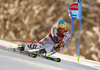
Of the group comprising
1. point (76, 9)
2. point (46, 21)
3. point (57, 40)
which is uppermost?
point (76, 9)

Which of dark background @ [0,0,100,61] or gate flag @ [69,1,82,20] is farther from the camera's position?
dark background @ [0,0,100,61]

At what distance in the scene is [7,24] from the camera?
8.59 meters

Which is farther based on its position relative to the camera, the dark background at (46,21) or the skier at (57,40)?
the dark background at (46,21)

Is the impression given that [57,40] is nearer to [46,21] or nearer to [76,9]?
[76,9]

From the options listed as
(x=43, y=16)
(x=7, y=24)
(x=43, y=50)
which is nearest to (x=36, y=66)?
(x=43, y=50)

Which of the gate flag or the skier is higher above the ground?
the gate flag

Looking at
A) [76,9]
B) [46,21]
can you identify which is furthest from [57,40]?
[46,21]

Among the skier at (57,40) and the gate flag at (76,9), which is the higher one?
the gate flag at (76,9)

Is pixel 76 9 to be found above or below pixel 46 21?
above

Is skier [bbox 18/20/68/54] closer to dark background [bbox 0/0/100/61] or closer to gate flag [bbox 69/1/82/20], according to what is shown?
gate flag [bbox 69/1/82/20]

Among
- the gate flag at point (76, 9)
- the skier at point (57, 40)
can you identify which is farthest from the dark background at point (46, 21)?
the skier at point (57, 40)

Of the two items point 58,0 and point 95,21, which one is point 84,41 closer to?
point 95,21

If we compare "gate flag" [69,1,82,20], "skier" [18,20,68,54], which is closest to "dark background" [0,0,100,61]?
"gate flag" [69,1,82,20]

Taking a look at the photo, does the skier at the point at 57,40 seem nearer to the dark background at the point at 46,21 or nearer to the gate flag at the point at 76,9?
the gate flag at the point at 76,9
